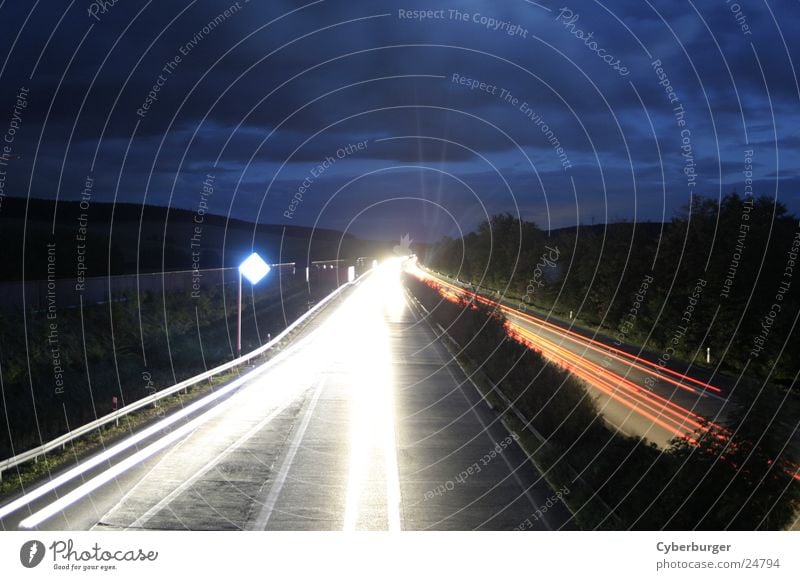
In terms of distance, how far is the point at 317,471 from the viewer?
50.6ft

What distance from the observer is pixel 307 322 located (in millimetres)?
54156

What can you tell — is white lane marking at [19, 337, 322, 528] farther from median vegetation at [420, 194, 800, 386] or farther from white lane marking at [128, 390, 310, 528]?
median vegetation at [420, 194, 800, 386]

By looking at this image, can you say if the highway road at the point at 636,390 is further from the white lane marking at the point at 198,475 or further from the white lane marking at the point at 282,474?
the white lane marking at the point at 198,475

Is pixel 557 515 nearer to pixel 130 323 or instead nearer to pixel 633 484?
pixel 633 484

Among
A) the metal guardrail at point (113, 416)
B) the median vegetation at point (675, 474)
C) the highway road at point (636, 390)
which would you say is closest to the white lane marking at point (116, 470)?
the metal guardrail at point (113, 416)

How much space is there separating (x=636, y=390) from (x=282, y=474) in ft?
61.6

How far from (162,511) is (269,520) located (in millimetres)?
1739

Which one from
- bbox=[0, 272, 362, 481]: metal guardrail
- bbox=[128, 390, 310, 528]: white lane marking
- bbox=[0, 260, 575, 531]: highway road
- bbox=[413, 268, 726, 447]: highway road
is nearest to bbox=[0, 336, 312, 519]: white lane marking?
bbox=[0, 260, 575, 531]: highway road

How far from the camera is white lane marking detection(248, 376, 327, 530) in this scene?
1212 centimetres

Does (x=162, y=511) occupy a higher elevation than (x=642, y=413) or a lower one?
higher

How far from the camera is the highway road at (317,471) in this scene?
1227 cm

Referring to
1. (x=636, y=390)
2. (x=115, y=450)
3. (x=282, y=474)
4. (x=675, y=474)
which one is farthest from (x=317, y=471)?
(x=636, y=390)

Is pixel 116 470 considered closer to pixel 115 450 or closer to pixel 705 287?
pixel 115 450

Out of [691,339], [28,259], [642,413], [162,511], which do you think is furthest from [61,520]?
[28,259]
